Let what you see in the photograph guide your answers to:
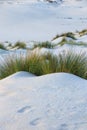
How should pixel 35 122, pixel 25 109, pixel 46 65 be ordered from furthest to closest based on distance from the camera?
pixel 46 65
pixel 25 109
pixel 35 122

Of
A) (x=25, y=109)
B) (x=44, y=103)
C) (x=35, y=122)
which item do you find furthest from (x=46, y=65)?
(x=35, y=122)

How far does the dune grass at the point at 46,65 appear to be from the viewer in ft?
16.6

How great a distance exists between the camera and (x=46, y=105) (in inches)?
146

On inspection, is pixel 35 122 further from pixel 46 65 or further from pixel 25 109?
pixel 46 65

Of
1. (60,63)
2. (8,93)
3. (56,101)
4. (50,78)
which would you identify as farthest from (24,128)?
Result: (60,63)

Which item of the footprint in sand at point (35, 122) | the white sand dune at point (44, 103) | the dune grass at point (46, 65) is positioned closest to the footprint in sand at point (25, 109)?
the white sand dune at point (44, 103)

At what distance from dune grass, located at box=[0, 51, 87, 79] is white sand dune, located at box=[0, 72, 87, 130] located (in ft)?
1.68

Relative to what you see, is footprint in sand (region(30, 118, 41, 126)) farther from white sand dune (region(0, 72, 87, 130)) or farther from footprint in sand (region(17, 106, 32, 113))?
footprint in sand (region(17, 106, 32, 113))

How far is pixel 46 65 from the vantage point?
514 cm

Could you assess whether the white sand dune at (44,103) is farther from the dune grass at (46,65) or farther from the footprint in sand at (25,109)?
the dune grass at (46,65)

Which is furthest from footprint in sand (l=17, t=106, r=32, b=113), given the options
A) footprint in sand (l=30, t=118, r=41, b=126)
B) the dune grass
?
the dune grass

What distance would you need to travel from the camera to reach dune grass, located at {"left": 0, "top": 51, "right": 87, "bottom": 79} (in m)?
5.07

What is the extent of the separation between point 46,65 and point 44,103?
1421mm

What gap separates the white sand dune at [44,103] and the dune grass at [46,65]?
1.68ft
